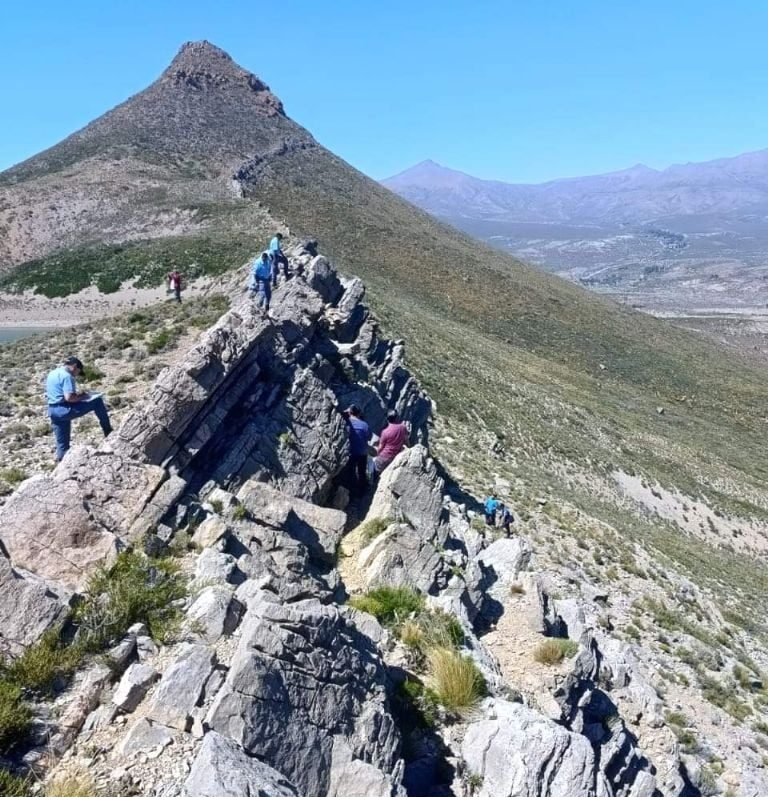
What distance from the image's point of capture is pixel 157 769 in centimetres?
546

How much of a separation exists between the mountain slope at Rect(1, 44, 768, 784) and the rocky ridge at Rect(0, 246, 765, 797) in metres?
5.20

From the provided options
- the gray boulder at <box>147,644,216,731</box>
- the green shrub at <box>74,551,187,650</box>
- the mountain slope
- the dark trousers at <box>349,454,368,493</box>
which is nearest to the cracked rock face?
the gray boulder at <box>147,644,216,731</box>

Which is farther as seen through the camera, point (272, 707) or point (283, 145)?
point (283, 145)

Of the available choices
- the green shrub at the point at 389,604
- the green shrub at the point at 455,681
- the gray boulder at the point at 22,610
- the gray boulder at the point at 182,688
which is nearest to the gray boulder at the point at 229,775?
the gray boulder at the point at 182,688

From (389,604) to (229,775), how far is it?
4543 mm

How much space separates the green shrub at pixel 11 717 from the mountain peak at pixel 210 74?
130 m

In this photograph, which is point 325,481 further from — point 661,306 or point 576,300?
point 661,306

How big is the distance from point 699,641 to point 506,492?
838 centimetres

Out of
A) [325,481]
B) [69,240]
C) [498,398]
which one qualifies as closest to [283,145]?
[69,240]

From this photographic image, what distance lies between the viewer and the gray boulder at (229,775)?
16.4 feet

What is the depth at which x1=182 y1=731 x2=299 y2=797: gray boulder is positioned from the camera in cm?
501

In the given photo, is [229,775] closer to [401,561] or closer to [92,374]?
[401,561]

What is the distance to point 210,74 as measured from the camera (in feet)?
400

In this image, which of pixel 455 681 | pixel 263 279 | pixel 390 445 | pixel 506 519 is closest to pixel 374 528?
pixel 390 445
